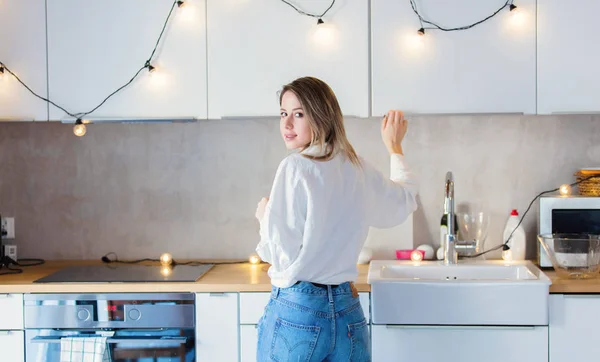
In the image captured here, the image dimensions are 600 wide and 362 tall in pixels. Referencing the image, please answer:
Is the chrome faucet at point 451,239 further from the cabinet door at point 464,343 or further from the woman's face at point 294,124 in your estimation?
the woman's face at point 294,124

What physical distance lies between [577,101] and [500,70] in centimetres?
31

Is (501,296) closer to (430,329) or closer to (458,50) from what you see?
(430,329)

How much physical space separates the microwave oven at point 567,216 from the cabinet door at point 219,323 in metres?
1.25

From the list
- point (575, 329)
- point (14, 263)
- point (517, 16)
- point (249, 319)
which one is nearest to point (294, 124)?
point (249, 319)

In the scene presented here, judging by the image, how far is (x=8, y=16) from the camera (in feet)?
9.12

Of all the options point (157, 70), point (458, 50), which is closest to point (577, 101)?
point (458, 50)

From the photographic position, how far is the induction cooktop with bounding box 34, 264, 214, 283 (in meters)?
2.63

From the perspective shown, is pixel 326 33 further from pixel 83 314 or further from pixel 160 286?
pixel 83 314

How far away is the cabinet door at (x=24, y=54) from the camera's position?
278 cm

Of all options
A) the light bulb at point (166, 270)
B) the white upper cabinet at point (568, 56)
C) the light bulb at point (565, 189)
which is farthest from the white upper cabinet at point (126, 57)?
the light bulb at point (565, 189)

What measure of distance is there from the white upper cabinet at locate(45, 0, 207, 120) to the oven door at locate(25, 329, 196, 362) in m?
0.84

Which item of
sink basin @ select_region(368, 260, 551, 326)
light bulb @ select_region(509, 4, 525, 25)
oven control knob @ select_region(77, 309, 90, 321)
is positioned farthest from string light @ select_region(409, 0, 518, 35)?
oven control knob @ select_region(77, 309, 90, 321)

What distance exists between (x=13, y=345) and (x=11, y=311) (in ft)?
0.42

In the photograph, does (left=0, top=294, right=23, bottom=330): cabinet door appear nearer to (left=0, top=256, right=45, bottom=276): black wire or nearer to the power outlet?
(left=0, top=256, right=45, bottom=276): black wire
